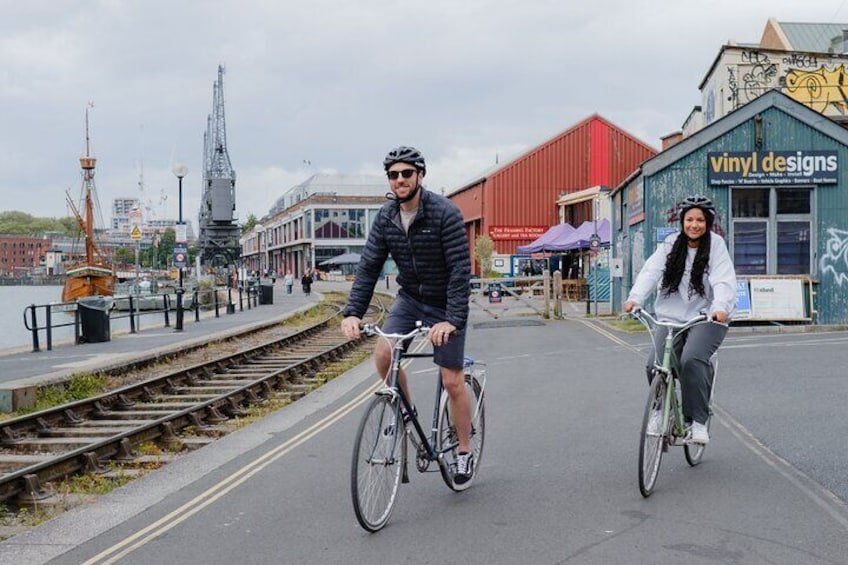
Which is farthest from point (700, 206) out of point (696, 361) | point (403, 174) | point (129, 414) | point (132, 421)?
point (129, 414)

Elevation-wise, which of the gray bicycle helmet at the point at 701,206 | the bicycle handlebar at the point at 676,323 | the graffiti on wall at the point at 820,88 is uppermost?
the graffiti on wall at the point at 820,88

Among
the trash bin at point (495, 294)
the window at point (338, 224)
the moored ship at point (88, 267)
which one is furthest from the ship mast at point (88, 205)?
the trash bin at point (495, 294)

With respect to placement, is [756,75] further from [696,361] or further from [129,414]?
[696,361]

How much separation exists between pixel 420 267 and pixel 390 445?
40.1 inches

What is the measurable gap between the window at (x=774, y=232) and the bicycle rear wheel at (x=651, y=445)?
15775 mm

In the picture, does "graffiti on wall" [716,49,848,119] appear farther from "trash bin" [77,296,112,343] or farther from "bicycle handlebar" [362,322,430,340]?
"bicycle handlebar" [362,322,430,340]

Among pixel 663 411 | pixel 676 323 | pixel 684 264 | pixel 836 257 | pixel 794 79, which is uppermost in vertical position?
pixel 794 79

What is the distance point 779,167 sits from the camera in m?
20.5

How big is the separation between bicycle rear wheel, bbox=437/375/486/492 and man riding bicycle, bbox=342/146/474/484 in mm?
146

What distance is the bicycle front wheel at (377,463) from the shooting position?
4.82 m

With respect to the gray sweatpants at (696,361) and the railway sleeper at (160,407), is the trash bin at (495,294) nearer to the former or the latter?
the railway sleeper at (160,407)

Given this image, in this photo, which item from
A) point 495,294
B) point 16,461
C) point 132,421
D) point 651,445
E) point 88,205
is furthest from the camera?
point 88,205

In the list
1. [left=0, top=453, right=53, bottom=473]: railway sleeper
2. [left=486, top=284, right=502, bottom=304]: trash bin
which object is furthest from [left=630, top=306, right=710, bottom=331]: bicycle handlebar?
[left=486, top=284, right=502, bottom=304]: trash bin

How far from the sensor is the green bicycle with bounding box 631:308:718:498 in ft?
18.3
